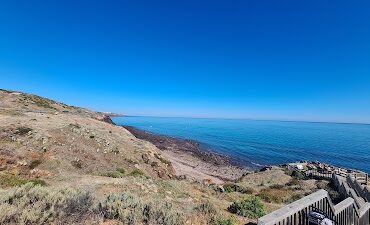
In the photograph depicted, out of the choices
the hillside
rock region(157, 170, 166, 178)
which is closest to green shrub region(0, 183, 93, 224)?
the hillside

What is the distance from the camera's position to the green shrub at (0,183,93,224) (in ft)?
20.0

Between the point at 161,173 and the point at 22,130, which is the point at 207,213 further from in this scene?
the point at 22,130

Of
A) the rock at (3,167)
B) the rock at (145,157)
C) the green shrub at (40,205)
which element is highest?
the green shrub at (40,205)

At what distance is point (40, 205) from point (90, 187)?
484cm

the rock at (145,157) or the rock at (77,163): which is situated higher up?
the rock at (77,163)

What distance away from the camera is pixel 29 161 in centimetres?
1750

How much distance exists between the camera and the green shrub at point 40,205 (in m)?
6.10

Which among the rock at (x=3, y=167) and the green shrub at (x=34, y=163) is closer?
the rock at (x=3, y=167)

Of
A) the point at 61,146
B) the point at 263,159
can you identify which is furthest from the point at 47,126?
the point at 263,159

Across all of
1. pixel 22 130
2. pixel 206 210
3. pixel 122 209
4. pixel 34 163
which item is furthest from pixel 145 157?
pixel 122 209

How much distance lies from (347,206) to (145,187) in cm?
895

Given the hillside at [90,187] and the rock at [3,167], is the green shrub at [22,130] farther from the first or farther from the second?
the rock at [3,167]

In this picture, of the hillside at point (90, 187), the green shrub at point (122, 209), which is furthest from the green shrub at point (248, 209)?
the green shrub at point (122, 209)

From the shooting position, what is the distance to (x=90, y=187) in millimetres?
11523
